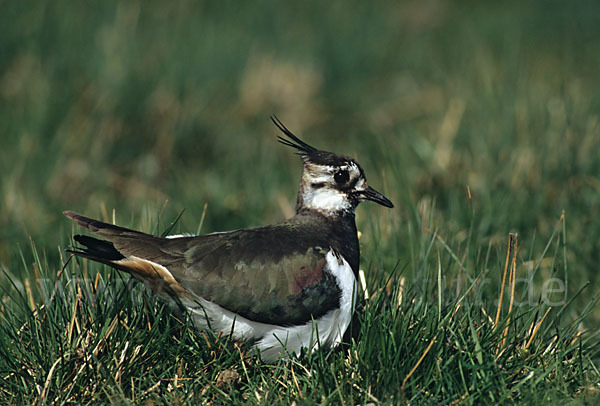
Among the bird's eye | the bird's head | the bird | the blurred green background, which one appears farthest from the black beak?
the bird

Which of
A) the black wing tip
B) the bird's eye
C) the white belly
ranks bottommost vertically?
the white belly

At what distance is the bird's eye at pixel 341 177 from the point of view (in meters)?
3.82

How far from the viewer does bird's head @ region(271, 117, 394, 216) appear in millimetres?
3818

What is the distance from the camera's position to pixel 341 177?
3.83 metres

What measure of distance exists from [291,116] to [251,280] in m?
4.82

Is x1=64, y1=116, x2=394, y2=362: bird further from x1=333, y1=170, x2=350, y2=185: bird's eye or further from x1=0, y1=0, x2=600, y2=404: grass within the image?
x1=333, y1=170, x2=350, y2=185: bird's eye

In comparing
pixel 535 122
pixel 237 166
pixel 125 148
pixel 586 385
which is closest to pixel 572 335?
pixel 586 385

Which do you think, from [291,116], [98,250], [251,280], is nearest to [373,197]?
[251,280]

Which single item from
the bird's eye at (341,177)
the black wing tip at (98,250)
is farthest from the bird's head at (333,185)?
the black wing tip at (98,250)

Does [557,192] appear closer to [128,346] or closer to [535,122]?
[535,122]

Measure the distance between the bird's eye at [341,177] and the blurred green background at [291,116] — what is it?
46 cm

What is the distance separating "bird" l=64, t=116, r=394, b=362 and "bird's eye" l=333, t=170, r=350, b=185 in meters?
0.42

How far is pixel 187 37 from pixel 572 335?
566cm

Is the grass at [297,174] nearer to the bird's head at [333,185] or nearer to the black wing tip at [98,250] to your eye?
the black wing tip at [98,250]
